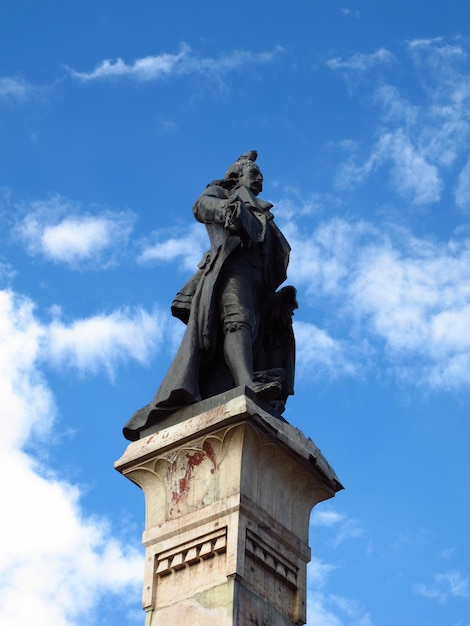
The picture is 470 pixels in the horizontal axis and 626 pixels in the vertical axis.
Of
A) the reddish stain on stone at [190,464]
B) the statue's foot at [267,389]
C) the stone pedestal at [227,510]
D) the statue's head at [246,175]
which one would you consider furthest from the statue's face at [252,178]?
the reddish stain on stone at [190,464]

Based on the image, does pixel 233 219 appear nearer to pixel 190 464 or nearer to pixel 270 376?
pixel 270 376

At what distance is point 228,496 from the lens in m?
9.91

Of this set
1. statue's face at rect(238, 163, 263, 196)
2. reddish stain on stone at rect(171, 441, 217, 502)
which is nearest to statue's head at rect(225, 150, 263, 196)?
statue's face at rect(238, 163, 263, 196)

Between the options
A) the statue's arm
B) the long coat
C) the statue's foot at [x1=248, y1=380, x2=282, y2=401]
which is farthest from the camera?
the statue's arm

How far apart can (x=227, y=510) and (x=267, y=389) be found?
3.98 ft

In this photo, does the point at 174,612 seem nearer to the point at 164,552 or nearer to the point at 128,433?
the point at 164,552

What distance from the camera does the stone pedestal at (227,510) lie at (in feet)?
31.5

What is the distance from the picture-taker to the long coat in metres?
10.9

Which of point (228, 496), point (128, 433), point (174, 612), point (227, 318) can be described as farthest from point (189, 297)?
point (174, 612)

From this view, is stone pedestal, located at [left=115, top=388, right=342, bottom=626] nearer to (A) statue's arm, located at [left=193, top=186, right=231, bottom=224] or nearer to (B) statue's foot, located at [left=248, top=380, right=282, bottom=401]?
(B) statue's foot, located at [left=248, top=380, right=282, bottom=401]

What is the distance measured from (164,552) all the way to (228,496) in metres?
0.70

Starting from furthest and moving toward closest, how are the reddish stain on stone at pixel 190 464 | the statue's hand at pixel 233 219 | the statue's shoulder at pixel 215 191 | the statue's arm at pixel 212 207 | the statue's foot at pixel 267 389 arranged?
the statue's shoulder at pixel 215 191, the statue's arm at pixel 212 207, the statue's hand at pixel 233 219, the statue's foot at pixel 267 389, the reddish stain on stone at pixel 190 464

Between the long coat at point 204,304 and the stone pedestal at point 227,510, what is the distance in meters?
0.19

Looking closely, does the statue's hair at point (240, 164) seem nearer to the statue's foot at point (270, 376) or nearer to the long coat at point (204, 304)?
the long coat at point (204, 304)
